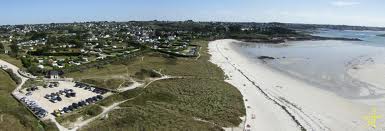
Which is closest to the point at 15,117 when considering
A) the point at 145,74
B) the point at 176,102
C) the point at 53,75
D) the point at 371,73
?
the point at 176,102

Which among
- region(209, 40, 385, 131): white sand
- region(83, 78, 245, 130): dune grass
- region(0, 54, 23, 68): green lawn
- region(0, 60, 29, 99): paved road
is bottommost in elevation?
region(209, 40, 385, 131): white sand

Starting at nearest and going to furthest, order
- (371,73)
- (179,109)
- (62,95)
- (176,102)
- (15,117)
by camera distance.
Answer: (15,117) → (179,109) → (176,102) → (62,95) → (371,73)

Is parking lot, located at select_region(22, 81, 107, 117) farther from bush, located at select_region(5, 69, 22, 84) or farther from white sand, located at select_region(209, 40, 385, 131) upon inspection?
white sand, located at select_region(209, 40, 385, 131)

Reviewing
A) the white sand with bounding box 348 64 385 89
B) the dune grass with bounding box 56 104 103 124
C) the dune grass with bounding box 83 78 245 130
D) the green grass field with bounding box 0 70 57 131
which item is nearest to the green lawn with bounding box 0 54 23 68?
the green grass field with bounding box 0 70 57 131

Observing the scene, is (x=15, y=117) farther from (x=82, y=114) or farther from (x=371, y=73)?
(x=371, y=73)

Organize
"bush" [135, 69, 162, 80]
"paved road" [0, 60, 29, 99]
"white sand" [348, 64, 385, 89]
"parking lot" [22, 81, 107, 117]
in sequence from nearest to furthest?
1. "parking lot" [22, 81, 107, 117]
2. "paved road" [0, 60, 29, 99]
3. "bush" [135, 69, 162, 80]
4. "white sand" [348, 64, 385, 89]

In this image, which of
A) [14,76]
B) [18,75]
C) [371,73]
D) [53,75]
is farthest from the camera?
[371,73]

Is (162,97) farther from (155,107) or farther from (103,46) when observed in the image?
(103,46)

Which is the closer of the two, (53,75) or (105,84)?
(105,84)
